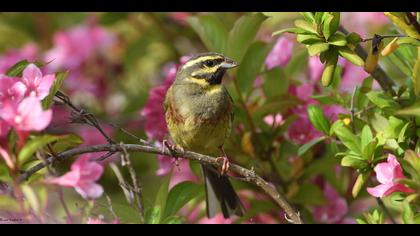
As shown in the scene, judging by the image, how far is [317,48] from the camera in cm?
221

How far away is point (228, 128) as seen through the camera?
9.98ft

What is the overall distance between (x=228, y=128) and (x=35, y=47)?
1.99m

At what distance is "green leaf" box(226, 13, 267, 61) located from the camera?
9.70 feet

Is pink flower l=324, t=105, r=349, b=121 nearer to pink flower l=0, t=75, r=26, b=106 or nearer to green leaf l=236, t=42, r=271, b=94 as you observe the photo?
green leaf l=236, t=42, r=271, b=94

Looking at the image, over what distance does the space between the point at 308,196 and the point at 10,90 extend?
4.84ft

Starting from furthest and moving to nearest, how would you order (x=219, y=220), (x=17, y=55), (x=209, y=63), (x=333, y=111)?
1. (x=17, y=55)
2. (x=209, y=63)
3. (x=333, y=111)
4. (x=219, y=220)

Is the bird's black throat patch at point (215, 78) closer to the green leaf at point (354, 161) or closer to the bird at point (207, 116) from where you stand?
the bird at point (207, 116)

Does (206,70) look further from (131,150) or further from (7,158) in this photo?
(7,158)

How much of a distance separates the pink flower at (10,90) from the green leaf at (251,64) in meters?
1.27

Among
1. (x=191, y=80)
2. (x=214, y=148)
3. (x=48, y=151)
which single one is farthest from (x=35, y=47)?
(x=48, y=151)

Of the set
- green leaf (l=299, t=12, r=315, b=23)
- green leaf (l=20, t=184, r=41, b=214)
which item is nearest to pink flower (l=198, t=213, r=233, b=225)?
green leaf (l=299, t=12, r=315, b=23)

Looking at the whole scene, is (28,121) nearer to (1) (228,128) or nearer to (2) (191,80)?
(1) (228,128)

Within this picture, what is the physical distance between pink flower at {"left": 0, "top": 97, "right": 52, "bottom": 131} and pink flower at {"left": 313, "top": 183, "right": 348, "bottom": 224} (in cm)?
167

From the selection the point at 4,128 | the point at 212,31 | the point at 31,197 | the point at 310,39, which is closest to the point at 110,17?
the point at 212,31
